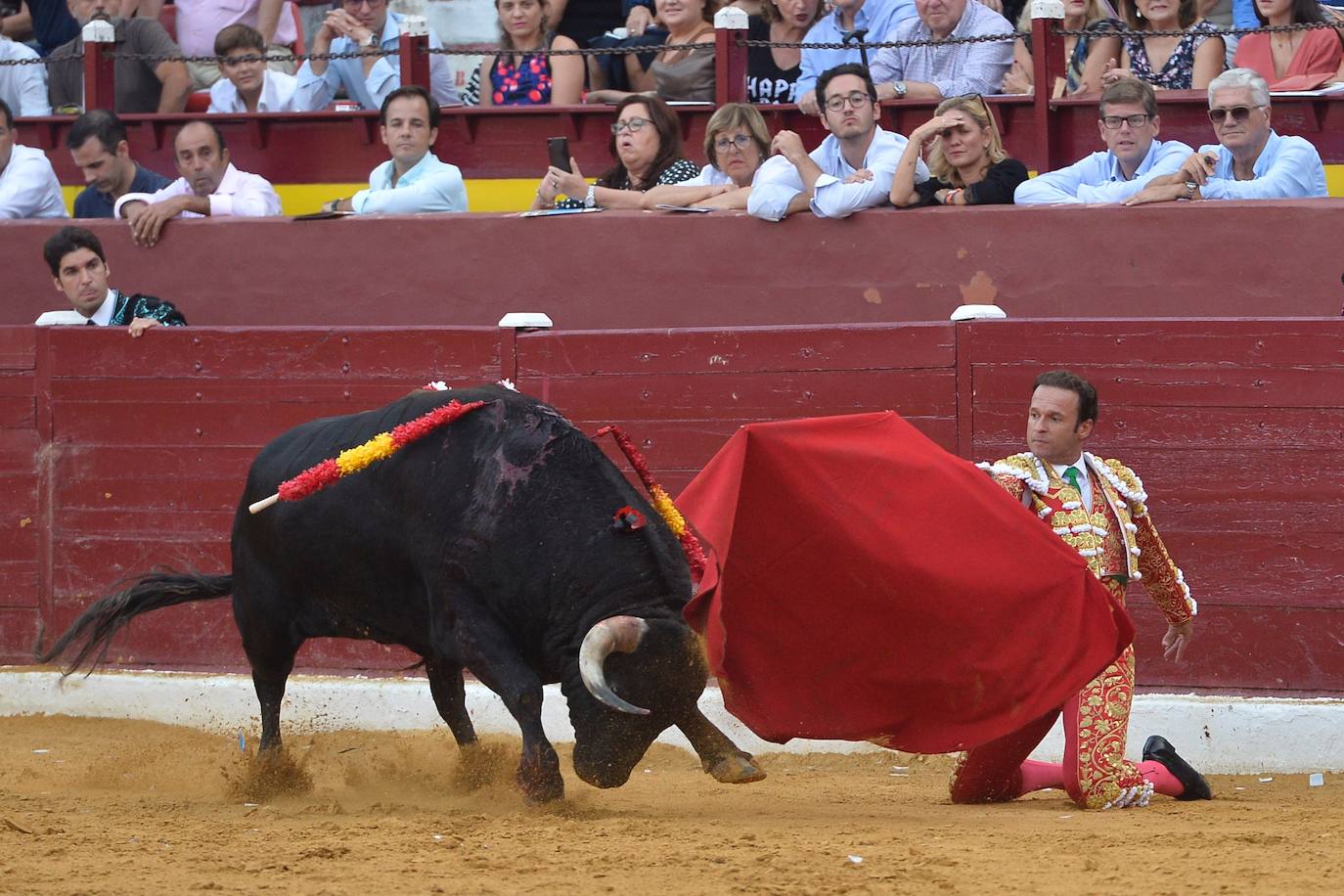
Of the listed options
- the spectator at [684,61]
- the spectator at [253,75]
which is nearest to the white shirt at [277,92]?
the spectator at [253,75]

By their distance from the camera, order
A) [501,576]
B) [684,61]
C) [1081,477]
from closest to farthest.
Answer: [501,576], [1081,477], [684,61]

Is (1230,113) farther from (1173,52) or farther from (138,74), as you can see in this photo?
(138,74)

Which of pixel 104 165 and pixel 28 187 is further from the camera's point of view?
pixel 28 187

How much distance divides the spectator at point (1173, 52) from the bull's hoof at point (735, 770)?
3.33 meters

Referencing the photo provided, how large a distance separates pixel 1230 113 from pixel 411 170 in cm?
305

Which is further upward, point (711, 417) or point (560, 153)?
point (560, 153)

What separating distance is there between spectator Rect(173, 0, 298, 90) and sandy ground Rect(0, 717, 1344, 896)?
401cm

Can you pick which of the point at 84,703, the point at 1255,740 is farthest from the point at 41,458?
the point at 1255,740

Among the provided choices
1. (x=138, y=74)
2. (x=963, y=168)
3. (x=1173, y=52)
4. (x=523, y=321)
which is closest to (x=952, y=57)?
(x=963, y=168)

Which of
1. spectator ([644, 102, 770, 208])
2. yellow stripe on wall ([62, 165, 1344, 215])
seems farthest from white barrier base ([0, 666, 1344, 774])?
yellow stripe on wall ([62, 165, 1344, 215])

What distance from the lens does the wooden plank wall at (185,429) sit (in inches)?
257

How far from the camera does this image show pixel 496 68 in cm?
791

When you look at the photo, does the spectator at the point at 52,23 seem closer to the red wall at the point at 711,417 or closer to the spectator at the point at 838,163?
the red wall at the point at 711,417

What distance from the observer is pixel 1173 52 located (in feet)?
22.4
